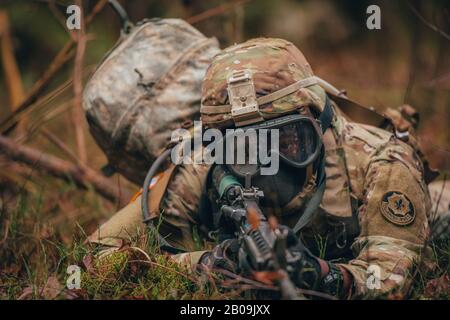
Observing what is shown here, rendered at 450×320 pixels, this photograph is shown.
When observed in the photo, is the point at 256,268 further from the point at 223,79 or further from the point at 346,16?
the point at 346,16

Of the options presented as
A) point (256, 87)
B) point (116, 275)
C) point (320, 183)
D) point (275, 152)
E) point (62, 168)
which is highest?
point (256, 87)

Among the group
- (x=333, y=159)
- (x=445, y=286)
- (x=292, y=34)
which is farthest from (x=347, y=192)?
(x=292, y=34)

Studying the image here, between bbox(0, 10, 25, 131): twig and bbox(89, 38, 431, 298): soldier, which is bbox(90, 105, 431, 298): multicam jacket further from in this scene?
bbox(0, 10, 25, 131): twig

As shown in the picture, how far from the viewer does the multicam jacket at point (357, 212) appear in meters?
3.06

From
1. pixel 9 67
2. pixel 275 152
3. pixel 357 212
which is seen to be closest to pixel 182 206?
pixel 275 152

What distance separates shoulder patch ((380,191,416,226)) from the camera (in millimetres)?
3211

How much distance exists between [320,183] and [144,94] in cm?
124

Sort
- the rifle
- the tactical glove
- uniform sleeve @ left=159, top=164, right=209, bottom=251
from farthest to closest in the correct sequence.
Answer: uniform sleeve @ left=159, top=164, right=209, bottom=251
the tactical glove
the rifle

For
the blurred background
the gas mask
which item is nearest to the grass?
the blurred background

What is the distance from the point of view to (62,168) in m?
5.13

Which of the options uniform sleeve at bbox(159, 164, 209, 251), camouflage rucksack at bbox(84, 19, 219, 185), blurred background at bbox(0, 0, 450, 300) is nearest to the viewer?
uniform sleeve at bbox(159, 164, 209, 251)

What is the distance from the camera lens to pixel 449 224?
3.73 meters

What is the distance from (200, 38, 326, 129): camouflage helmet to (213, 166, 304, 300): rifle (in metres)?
0.31

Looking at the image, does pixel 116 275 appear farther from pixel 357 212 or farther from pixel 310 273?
pixel 357 212
